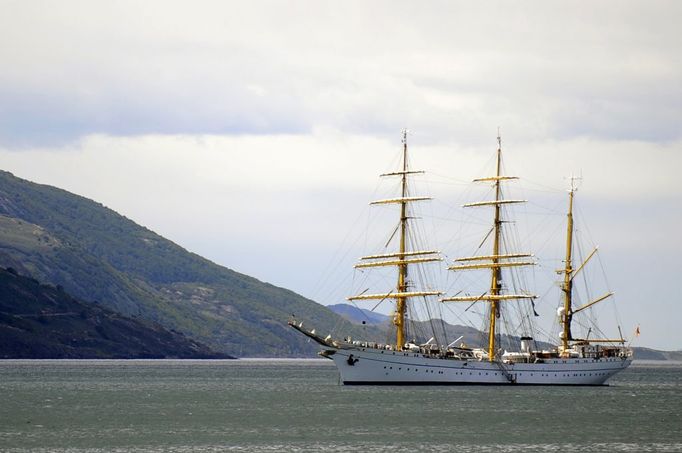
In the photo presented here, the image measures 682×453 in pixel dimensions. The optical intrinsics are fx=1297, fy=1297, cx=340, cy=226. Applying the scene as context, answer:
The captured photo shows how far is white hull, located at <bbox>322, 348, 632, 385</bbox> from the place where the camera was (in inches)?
5615

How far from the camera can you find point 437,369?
14400 cm

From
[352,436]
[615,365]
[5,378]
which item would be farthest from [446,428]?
[5,378]

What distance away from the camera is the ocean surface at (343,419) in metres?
79.7

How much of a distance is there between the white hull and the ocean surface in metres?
1.69

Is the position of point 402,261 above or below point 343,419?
above

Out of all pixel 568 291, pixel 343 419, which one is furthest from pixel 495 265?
pixel 343 419

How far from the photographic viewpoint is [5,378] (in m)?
188

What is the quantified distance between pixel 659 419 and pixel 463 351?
165ft

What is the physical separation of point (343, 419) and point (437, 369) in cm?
4611

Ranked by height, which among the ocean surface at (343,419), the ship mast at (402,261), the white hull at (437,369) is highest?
the ship mast at (402,261)

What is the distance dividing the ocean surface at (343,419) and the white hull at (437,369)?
169cm

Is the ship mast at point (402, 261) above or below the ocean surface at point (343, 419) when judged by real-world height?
above

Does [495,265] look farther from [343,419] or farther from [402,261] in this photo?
[343,419]

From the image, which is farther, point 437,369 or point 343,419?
point 437,369
